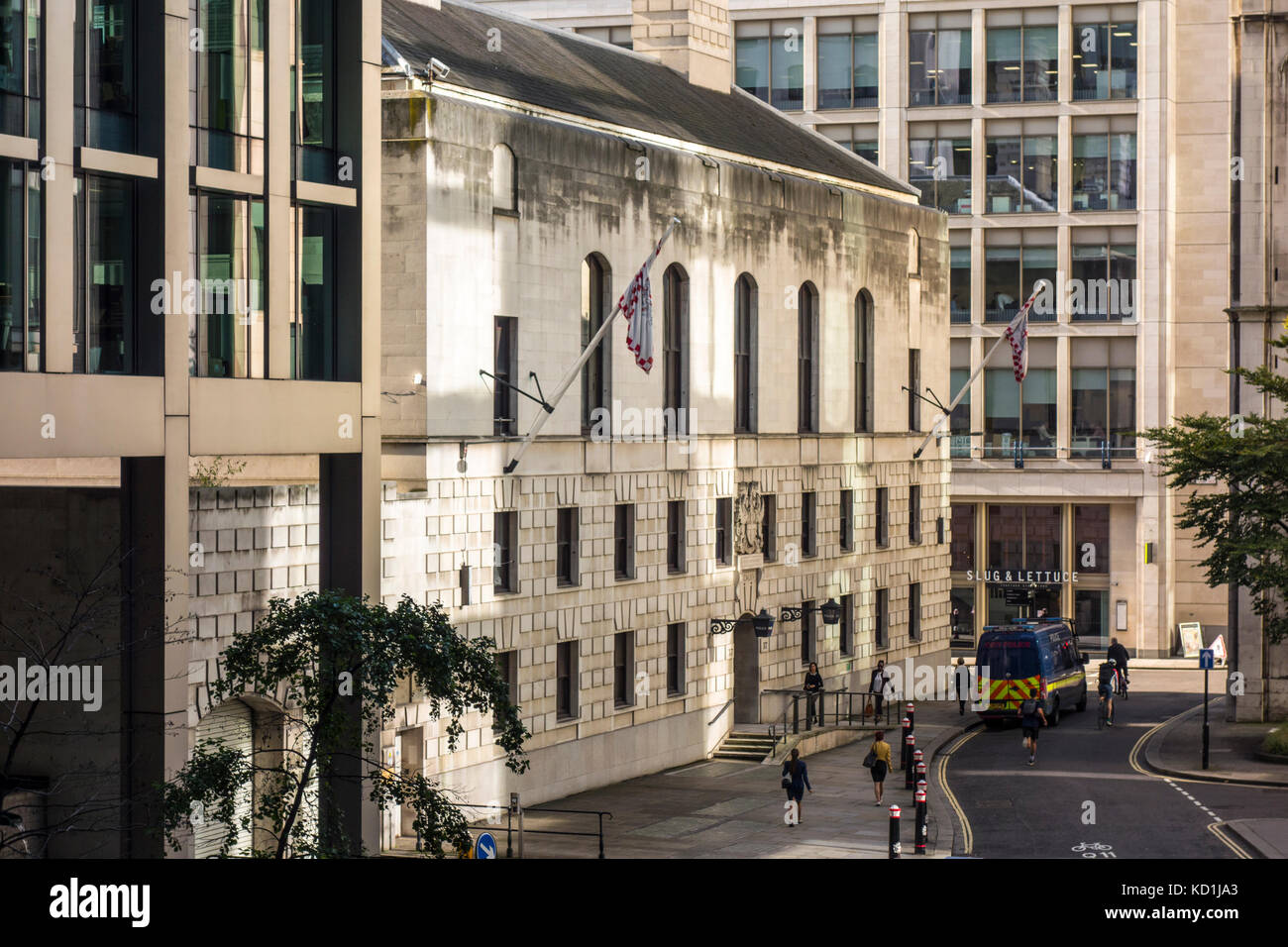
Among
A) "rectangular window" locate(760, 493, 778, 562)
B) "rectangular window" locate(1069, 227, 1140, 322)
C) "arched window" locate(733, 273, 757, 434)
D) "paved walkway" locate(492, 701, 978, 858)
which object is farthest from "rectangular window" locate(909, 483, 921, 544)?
"rectangular window" locate(1069, 227, 1140, 322)

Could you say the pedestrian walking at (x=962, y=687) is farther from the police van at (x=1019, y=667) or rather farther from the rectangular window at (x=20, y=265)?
the rectangular window at (x=20, y=265)

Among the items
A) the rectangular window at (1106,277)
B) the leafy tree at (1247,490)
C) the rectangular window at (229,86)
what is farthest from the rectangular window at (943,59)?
the rectangular window at (229,86)

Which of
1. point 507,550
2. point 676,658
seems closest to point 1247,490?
point 676,658

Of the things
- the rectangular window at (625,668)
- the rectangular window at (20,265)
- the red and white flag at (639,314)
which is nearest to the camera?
the rectangular window at (20,265)

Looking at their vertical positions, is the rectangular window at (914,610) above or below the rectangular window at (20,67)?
below

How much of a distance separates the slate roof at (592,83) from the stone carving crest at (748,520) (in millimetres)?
8836

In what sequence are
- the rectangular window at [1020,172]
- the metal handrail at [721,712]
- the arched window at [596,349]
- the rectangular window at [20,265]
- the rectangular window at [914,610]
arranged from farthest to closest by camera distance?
the rectangular window at [1020,172], the rectangular window at [914,610], the metal handrail at [721,712], the arched window at [596,349], the rectangular window at [20,265]

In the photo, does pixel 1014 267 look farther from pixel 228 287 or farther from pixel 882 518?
pixel 228 287

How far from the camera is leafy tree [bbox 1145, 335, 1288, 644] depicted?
40000mm

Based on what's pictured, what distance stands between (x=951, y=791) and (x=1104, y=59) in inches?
1683

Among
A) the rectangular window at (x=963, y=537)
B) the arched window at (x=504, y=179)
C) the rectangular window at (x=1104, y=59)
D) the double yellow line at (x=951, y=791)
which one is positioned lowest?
the double yellow line at (x=951, y=791)

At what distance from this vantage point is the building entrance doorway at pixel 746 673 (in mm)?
45469
